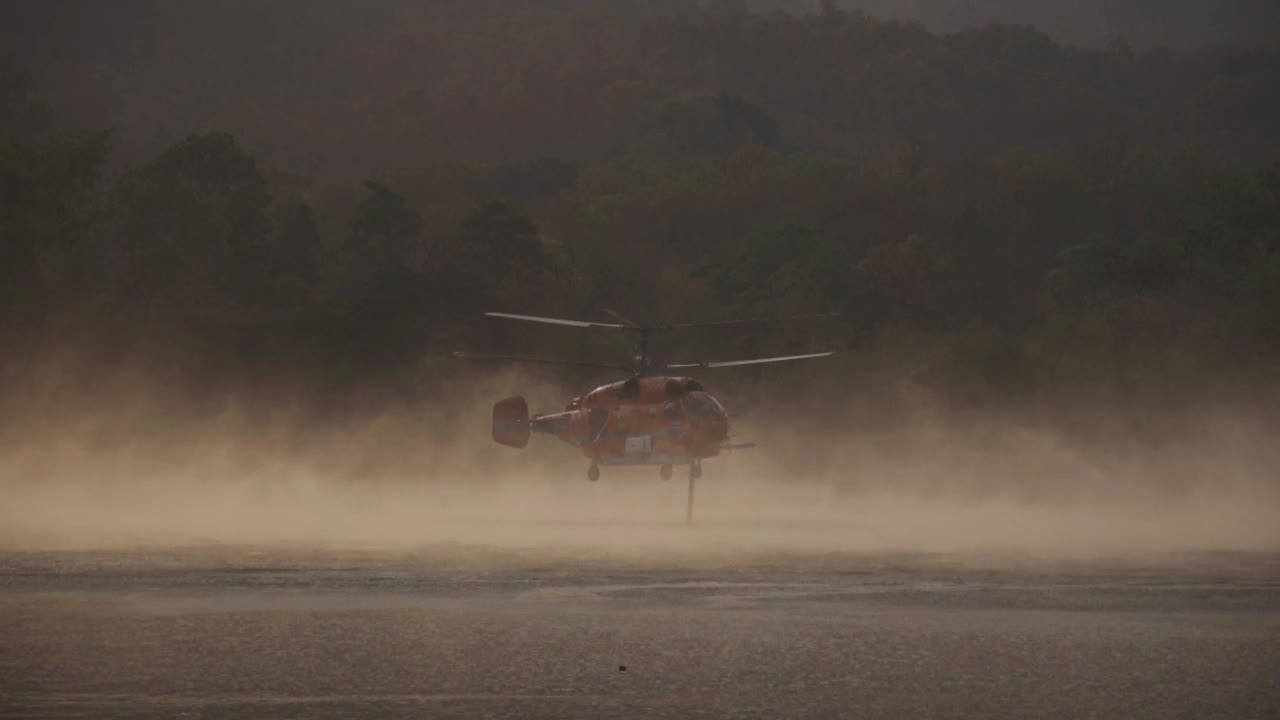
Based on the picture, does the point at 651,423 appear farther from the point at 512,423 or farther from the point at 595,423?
the point at 512,423

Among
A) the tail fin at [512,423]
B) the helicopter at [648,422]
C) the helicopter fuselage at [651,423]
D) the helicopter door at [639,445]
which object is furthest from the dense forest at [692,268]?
the helicopter door at [639,445]

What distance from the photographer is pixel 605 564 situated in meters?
44.7

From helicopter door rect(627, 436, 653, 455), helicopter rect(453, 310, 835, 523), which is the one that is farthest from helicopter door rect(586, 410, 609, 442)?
helicopter door rect(627, 436, 653, 455)

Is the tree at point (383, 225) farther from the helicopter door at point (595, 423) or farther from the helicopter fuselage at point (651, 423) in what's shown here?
the helicopter fuselage at point (651, 423)

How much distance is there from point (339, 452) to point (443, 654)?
5336 cm

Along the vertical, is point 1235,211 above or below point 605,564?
above

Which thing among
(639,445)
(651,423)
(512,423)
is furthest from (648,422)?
(512,423)

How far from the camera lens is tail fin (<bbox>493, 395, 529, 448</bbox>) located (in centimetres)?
5434

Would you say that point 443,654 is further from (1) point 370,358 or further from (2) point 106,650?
(1) point 370,358

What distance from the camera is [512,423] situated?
54375mm

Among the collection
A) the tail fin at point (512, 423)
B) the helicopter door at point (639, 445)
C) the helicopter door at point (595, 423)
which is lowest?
the helicopter door at point (639, 445)

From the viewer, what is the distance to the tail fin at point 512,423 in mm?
54344

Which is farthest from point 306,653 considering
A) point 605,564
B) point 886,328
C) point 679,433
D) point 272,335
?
point 886,328

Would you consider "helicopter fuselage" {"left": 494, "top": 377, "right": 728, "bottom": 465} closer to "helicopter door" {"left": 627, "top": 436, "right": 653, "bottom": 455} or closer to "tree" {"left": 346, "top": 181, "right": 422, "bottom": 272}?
"helicopter door" {"left": 627, "top": 436, "right": 653, "bottom": 455}
